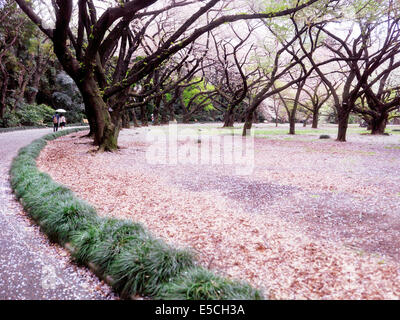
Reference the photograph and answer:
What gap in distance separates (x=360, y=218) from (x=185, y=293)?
9.98 ft

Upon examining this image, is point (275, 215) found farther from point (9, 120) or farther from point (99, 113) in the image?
point (9, 120)

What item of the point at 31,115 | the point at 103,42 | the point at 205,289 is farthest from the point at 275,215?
the point at 31,115

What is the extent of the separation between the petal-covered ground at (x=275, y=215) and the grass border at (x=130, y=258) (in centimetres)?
41

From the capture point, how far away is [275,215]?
4.28 meters

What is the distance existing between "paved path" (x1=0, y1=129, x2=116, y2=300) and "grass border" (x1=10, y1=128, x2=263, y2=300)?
0.33 ft

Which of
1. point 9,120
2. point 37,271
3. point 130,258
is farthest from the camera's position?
point 9,120

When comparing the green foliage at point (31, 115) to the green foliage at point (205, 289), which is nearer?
the green foliage at point (205, 289)

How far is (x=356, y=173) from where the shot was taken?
7.19m

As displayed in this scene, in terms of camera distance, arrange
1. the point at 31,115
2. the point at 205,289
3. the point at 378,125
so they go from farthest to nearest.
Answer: the point at 31,115 < the point at 378,125 < the point at 205,289

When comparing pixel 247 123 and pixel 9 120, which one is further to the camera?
pixel 9 120

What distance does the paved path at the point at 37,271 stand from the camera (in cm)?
254

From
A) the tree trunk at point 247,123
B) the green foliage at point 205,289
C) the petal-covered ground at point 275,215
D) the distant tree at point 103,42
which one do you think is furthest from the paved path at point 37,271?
the tree trunk at point 247,123

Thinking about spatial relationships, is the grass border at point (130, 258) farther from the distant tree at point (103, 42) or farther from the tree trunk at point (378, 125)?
the tree trunk at point (378, 125)

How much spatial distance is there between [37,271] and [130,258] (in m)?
1.08
